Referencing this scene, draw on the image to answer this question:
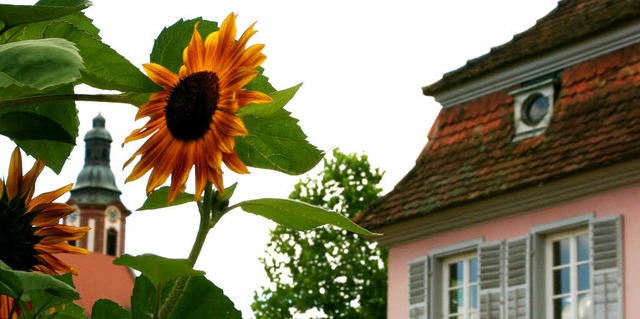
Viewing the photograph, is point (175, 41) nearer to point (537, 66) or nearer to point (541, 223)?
point (541, 223)

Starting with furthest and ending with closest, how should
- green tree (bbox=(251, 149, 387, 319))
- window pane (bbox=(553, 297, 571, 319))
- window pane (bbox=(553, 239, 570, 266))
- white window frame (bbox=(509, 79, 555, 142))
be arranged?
green tree (bbox=(251, 149, 387, 319))
white window frame (bbox=(509, 79, 555, 142))
window pane (bbox=(553, 239, 570, 266))
window pane (bbox=(553, 297, 571, 319))

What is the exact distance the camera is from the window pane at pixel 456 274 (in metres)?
16.6

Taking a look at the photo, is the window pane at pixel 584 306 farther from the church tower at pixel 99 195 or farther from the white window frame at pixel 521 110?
the church tower at pixel 99 195

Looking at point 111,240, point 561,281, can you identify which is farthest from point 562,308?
point 111,240

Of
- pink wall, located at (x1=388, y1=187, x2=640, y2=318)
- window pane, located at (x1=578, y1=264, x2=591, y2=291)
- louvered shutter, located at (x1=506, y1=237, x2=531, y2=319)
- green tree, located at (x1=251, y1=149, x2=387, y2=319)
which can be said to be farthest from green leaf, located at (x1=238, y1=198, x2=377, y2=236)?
green tree, located at (x1=251, y1=149, x2=387, y2=319)

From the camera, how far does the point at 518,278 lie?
15.5 m

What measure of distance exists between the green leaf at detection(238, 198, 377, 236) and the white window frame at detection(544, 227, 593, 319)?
1373 centimetres

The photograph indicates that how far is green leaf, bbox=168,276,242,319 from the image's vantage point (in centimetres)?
78

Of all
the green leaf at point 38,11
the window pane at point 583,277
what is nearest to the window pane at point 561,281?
the window pane at point 583,277

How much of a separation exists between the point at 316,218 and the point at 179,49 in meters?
0.12

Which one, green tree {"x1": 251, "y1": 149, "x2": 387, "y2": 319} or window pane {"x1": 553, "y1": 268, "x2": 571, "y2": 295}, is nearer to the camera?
window pane {"x1": 553, "y1": 268, "x2": 571, "y2": 295}

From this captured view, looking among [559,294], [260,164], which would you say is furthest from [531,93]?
[260,164]

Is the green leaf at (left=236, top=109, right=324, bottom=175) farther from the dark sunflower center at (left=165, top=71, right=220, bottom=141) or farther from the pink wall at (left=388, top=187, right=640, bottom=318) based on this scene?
the pink wall at (left=388, top=187, right=640, bottom=318)

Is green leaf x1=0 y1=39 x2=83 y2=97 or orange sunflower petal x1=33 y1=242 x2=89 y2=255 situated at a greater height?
green leaf x1=0 y1=39 x2=83 y2=97
